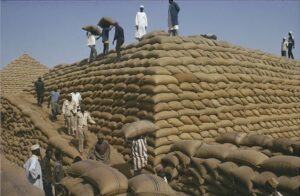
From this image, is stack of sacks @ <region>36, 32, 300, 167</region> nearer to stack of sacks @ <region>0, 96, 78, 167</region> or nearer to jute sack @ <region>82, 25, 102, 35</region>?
stack of sacks @ <region>0, 96, 78, 167</region>

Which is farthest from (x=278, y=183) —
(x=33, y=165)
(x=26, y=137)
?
(x=26, y=137)

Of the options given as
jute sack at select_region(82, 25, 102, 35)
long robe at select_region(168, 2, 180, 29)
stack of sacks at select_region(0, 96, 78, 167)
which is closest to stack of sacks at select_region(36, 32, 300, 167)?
long robe at select_region(168, 2, 180, 29)

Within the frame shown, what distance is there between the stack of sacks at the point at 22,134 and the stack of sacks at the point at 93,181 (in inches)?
96.8

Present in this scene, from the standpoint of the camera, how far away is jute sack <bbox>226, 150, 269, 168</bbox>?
533 cm

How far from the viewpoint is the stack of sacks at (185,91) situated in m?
7.62

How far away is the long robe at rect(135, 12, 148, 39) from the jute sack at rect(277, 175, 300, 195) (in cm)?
638

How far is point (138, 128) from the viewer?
6.84 meters

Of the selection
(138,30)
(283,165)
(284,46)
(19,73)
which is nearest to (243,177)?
(283,165)

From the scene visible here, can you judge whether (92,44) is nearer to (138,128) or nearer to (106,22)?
(106,22)

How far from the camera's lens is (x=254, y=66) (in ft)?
33.4

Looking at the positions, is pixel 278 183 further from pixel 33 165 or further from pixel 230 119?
pixel 230 119

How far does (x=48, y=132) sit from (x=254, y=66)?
5.66m

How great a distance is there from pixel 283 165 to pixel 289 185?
38 cm

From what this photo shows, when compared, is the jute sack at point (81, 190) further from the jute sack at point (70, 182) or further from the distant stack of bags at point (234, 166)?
the distant stack of bags at point (234, 166)
